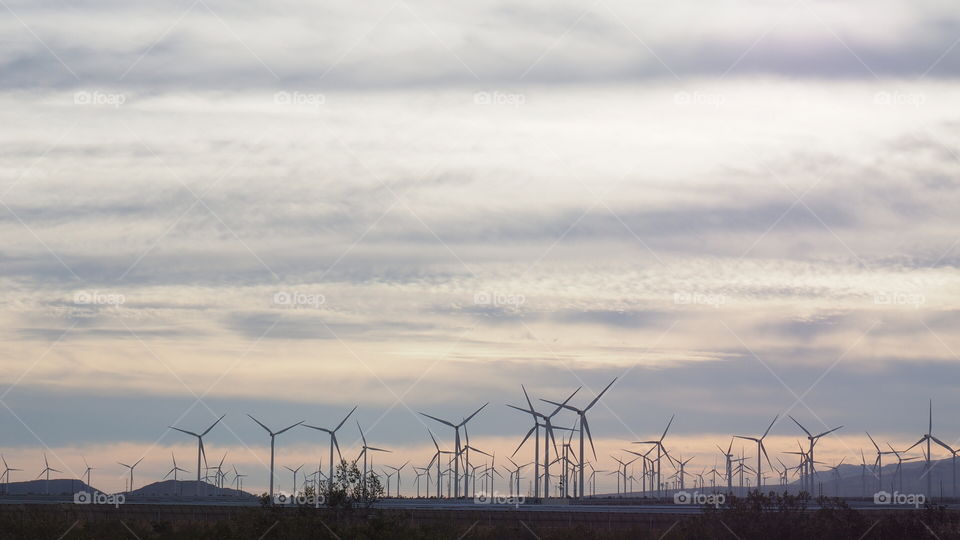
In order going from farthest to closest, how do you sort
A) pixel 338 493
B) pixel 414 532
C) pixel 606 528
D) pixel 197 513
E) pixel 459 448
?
pixel 459 448 < pixel 197 513 < pixel 606 528 < pixel 338 493 < pixel 414 532

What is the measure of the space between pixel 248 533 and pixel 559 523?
31.9 meters

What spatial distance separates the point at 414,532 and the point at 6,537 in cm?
2999

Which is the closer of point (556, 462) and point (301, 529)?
point (301, 529)

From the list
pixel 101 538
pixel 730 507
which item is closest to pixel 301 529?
→ pixel 101 538

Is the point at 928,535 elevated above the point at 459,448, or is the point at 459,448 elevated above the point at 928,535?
the point at 459,448

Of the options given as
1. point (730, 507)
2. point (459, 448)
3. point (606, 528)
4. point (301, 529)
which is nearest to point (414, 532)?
point (301, 529)

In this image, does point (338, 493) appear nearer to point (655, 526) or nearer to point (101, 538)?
point (101, 538)

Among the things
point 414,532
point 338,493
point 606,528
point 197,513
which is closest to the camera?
point 414,532

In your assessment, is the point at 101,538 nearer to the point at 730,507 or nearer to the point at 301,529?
the point at 301,529

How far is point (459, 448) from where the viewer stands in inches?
7347

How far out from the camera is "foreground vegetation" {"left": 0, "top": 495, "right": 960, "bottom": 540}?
75.8 meters

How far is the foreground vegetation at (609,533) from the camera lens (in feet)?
249

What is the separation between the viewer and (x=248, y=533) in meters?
79.1

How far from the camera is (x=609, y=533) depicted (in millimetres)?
87938
